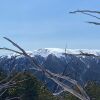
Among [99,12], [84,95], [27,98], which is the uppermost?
[99,12]

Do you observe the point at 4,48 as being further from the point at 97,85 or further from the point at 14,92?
the point at 97,85

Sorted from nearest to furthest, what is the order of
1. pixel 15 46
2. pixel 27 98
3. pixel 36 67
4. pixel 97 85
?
pixel 15 46
pixel 36 67
pixel 97 85
pixel 27 98

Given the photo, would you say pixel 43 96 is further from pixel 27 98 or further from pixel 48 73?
pixel 48 73

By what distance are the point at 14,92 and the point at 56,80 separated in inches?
794

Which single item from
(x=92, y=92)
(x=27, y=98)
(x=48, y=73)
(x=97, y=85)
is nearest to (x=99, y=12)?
(x=48, y=73)

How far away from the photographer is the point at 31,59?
2348mm

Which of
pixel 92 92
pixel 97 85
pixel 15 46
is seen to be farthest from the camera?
pixel 97 85

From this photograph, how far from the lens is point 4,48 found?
2291 mm

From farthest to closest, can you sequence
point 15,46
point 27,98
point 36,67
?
point 27,98 < point 36,67 < point 15,46

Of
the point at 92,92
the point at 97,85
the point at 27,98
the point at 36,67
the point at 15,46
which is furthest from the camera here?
the point at 27,98

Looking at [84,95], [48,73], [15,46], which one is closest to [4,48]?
[15,46]

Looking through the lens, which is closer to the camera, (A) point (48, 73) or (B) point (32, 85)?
(A) point (48, 73)

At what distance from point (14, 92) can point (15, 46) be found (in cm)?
2019

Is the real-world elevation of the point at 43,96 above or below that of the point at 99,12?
below
